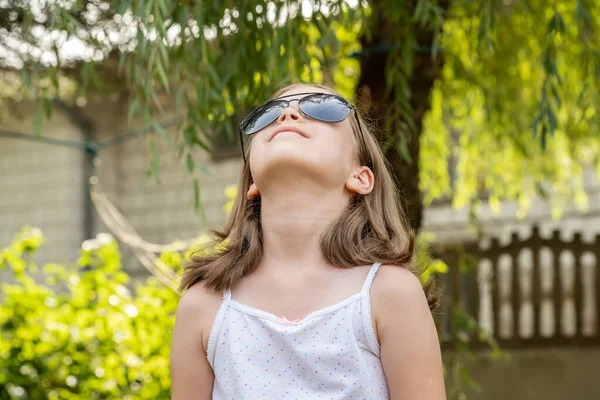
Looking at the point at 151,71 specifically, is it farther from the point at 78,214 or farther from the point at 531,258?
the point at 78,214

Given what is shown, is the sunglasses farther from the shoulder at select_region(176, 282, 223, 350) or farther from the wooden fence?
the wooden fence

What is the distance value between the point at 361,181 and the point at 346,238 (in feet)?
0.57

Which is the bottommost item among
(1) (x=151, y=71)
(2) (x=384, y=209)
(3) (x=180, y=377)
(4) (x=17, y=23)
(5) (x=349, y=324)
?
(3) (x=180, y=377)

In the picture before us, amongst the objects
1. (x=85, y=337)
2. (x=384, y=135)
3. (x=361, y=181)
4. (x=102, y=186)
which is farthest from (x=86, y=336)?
(x=102, y=186)

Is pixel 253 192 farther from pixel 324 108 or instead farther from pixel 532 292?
pixel 532 292

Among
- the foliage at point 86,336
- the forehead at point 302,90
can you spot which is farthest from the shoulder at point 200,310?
the foliage at point 86,336

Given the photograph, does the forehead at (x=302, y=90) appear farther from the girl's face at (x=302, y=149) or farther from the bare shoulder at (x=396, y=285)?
the bare shoulder at (x=396, y=285)

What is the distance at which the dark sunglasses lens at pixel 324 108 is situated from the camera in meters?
1.88

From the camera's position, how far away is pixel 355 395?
66.8 inches

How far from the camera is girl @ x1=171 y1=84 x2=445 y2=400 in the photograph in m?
1.70

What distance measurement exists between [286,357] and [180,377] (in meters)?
0.24

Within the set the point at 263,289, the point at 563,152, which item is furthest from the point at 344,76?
the point at 263,289

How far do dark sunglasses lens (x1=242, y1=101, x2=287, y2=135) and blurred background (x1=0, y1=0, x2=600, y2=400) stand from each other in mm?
767

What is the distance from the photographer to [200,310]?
184 centimetres
